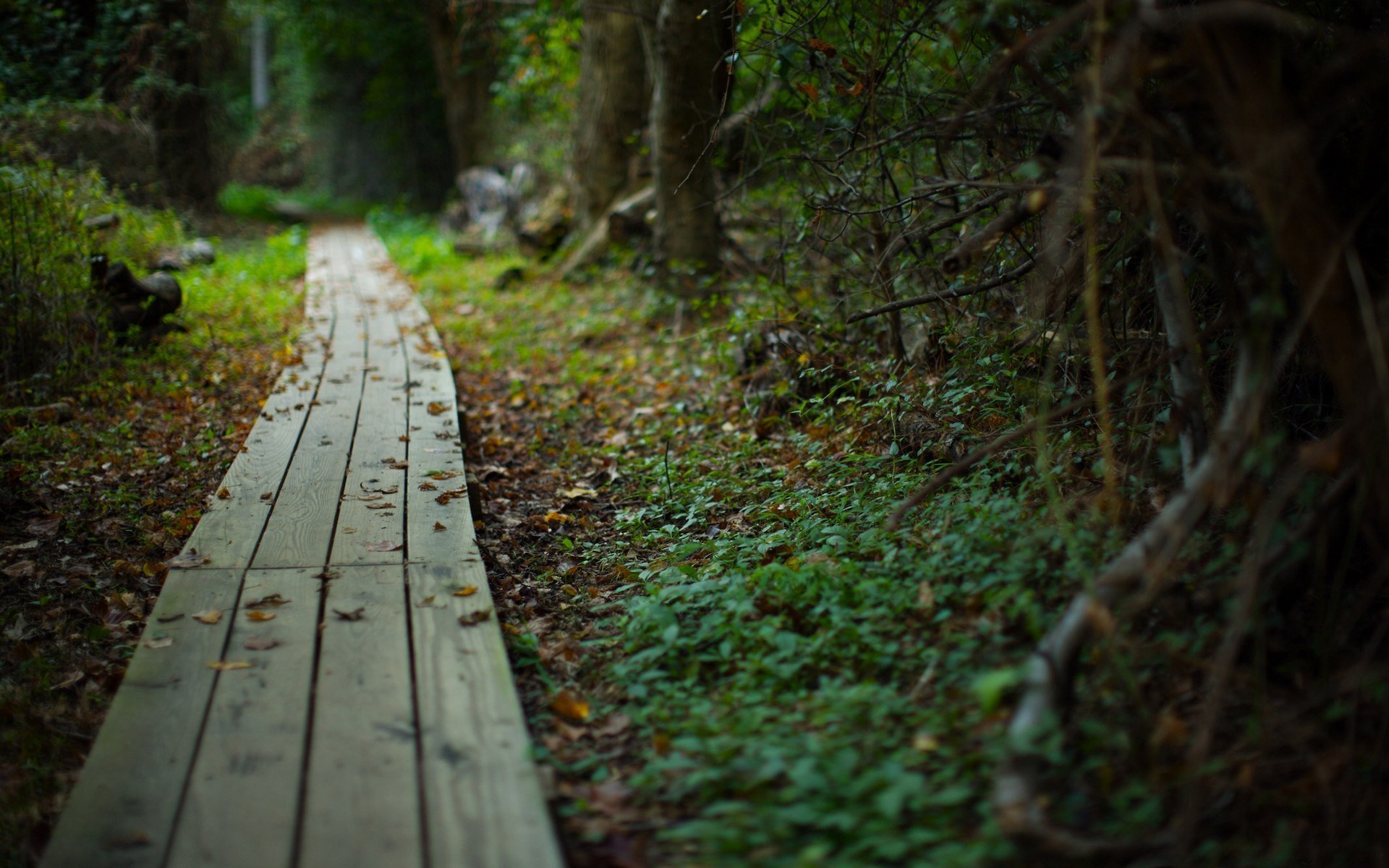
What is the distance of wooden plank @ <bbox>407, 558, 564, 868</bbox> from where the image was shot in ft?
5.73

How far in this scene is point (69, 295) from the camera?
5496 millimetres

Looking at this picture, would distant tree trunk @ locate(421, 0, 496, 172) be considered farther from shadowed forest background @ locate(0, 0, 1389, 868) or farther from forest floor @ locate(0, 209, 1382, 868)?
forest floor @ locate(0, 209, 1382, 868)

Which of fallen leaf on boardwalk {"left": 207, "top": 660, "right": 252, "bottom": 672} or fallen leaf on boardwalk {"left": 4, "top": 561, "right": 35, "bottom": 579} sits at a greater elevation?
fallen leaf on boardwalk {"left": 207, "top": 660, "right": 252, "bottom": 672}

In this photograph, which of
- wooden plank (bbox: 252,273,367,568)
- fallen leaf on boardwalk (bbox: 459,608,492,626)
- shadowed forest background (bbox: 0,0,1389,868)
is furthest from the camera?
wooden plank (bbox: 252,273,367,568)

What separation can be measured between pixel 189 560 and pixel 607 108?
305 inches

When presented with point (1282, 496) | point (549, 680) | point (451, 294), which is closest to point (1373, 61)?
point (1282, 496)

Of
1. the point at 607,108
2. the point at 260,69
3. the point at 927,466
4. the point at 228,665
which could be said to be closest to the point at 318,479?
the point at 228,665

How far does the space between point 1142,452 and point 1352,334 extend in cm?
96

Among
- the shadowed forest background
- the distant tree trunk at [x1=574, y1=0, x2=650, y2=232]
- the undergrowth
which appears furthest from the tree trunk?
the distant tree trunk at [x1=574, y1=0, x2=650, y2=232]

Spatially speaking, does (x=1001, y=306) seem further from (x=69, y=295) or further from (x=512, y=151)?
(x=512, y=151)

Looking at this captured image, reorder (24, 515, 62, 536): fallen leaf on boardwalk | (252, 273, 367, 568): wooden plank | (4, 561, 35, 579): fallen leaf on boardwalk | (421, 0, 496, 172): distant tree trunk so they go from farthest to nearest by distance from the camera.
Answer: (421, 0, 496, 172): distant tree trunk
(24, 515, 62, 536): fallen leaf on boardwalk
(4, 561, 35, 579): fallen leaf on boardwalk
(252, 273, 367, 568): wooden plank

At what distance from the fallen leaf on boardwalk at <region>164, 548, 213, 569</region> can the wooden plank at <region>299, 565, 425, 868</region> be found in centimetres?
56

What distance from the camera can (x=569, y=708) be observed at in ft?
7.85

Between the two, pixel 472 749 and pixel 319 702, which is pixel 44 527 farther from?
A: pixel 472 749
